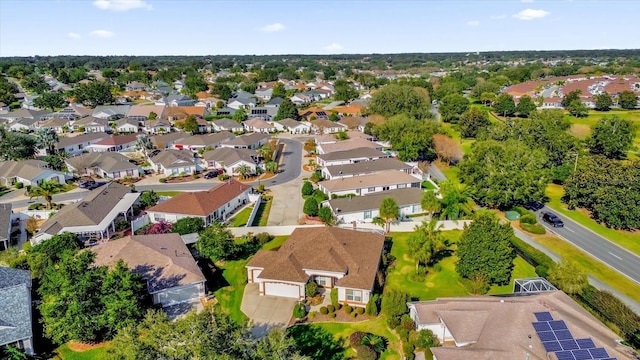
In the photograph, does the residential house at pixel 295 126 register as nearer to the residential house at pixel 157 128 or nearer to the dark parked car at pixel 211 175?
the residential house at pixel 157 128

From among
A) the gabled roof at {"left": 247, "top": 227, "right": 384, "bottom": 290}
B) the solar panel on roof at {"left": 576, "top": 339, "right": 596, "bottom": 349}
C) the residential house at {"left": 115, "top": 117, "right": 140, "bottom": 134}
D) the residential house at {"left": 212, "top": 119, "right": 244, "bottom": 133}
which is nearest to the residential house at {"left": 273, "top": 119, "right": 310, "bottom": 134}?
the residential house at {"left": 212, "top": 119, "right": 244, "bottom": 133}

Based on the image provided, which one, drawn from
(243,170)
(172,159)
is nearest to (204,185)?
(243,170)

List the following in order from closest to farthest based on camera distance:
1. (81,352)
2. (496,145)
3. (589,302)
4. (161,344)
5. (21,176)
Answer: (161,344) < (81,352) < (589,302) < (496,145) < (21,176)

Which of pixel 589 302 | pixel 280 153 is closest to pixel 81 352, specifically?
pixel 589 302

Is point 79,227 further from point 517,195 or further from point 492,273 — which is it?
point 517,195

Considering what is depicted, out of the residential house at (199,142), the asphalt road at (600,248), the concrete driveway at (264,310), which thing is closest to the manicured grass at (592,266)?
the asphalt road at (600,248)
